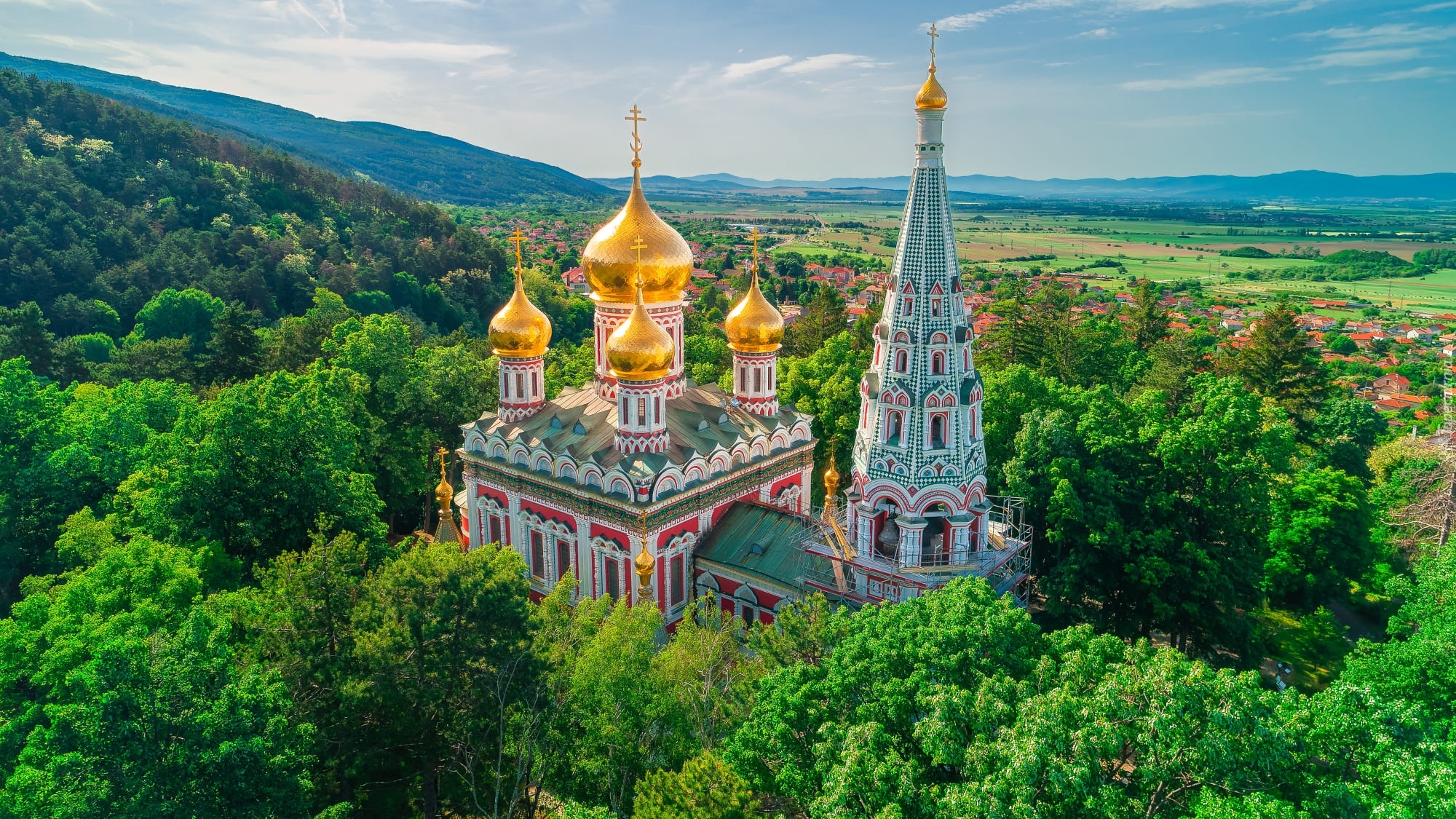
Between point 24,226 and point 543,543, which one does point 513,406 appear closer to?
point 543,543

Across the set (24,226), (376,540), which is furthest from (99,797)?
(24,226)

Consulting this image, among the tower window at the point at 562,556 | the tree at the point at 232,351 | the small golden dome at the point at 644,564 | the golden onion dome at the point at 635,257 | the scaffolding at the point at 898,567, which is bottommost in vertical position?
the tower window at the point at 562,556

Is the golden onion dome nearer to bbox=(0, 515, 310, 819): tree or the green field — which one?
bbox=(0, 515, 310, 819): tree

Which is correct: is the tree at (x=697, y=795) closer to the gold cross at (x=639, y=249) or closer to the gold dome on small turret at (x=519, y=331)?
the gold cross at (x=639, y=249)

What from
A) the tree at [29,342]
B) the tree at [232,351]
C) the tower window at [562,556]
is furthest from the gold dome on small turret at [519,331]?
the tree at [29,342]

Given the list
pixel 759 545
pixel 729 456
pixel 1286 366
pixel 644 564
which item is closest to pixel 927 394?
pixel 759 545

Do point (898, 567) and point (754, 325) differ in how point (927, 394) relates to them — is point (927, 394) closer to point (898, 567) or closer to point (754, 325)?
point (898, 567)
